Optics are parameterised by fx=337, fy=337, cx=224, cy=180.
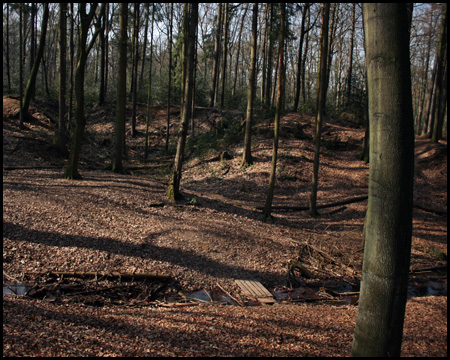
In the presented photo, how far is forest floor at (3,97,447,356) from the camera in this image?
179 inches

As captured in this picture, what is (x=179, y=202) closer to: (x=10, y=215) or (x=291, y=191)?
(x=10, y=215)

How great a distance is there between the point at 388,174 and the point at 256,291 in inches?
201

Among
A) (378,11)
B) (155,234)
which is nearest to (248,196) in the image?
(155,234)

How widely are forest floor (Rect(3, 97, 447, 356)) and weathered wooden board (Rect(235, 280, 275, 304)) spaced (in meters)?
0.20

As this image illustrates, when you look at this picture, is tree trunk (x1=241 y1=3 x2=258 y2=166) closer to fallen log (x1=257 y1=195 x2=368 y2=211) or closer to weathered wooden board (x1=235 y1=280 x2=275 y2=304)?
fallen log (x1=257 y1=195 x2=368 y2=211)

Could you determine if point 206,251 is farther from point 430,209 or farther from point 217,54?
point 217,54

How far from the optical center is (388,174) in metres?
3.24

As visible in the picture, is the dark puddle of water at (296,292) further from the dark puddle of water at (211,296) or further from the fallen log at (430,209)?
the fallen log at (430,209)

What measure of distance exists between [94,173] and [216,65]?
16.6 meters

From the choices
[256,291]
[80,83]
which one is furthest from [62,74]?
[256,291]

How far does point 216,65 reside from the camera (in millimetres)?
27844

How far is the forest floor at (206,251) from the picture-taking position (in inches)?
179

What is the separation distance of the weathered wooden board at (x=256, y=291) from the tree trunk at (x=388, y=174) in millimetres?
3994

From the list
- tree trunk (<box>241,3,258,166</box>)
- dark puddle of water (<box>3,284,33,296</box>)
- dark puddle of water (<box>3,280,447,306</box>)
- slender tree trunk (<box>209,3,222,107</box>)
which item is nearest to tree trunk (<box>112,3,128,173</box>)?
tree trunk (<box>241,3,258,166</box>)
